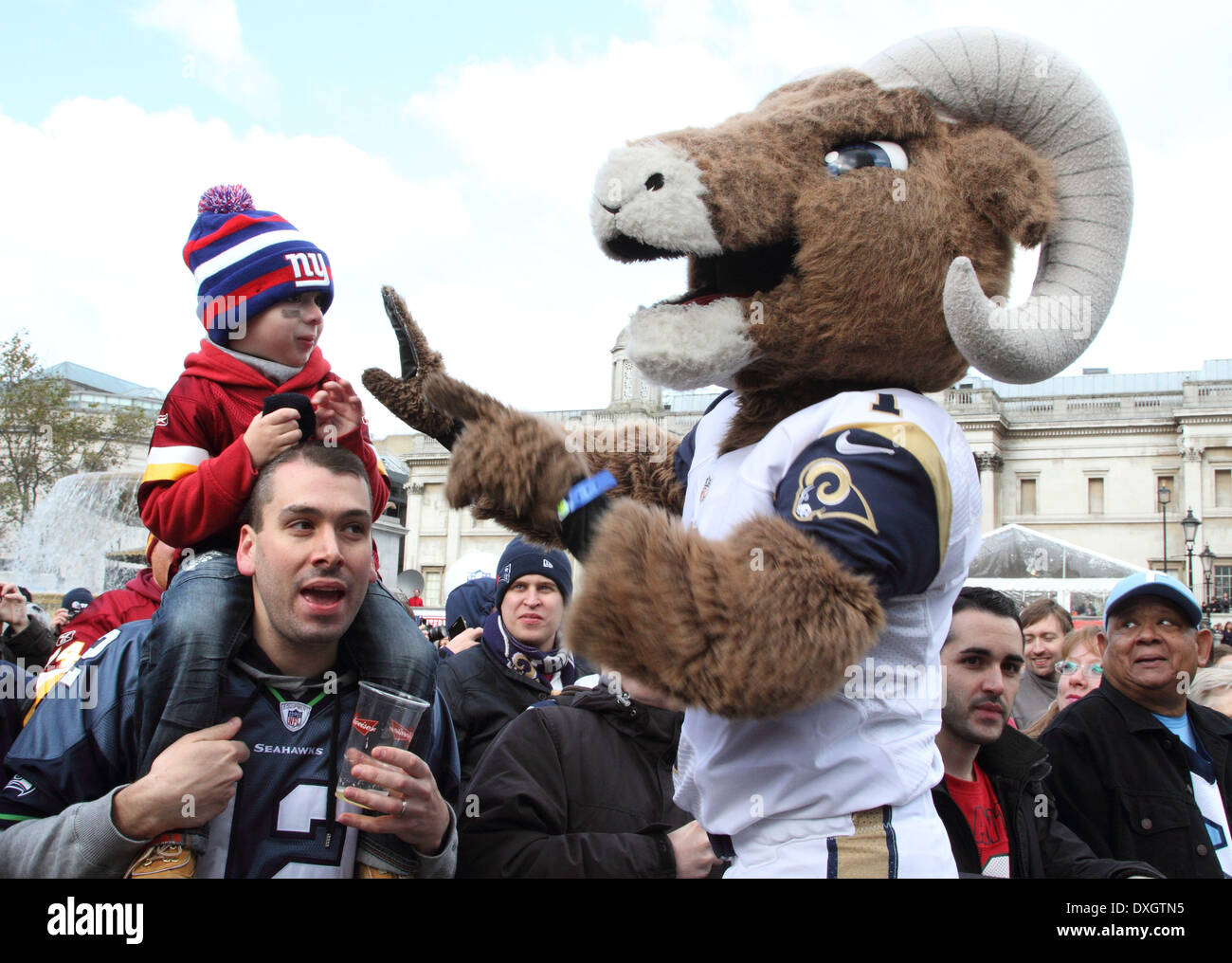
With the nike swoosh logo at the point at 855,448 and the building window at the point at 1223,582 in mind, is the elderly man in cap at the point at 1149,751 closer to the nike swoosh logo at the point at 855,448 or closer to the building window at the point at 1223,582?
the nike swoosh logo at the point at 855,448

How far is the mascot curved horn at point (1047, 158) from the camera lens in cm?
204

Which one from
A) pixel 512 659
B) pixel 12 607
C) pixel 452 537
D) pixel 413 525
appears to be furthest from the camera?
pixel 413 525

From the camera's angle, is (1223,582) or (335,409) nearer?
(335,409)

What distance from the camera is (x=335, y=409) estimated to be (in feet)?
8.43

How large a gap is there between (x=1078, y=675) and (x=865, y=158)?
383 cm

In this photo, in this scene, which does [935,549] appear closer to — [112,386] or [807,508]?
[807,508]

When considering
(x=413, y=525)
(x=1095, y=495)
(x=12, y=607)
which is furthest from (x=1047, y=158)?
(x=413, y=525)

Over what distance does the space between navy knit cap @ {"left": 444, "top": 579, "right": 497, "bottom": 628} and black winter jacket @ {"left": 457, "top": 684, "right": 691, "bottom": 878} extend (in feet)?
10.6

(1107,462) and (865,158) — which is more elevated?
(1107,462)

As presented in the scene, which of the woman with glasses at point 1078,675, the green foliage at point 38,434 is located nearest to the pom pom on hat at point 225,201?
the woman with glasses at point 1078,675

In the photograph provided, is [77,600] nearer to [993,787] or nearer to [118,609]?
[118,609]

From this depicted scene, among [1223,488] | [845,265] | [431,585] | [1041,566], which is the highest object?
[1223,488]

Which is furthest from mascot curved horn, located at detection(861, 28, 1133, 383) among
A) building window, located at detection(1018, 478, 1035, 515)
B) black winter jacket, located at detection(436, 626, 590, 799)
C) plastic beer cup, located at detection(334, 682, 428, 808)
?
building window, located at detection(1018, 478, 1035, 515)
